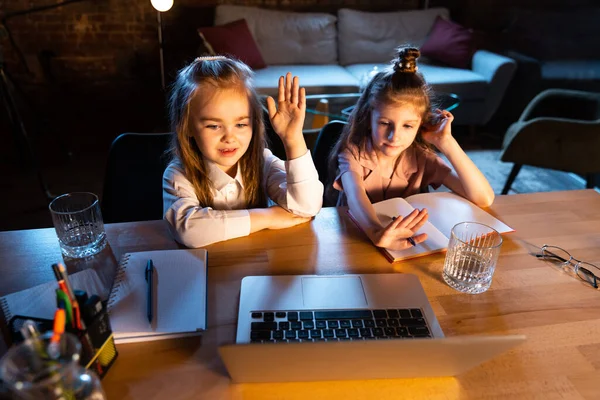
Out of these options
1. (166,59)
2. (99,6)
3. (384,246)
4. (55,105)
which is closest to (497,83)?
(166,59)

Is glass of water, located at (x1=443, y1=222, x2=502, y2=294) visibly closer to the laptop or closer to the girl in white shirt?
the laptop

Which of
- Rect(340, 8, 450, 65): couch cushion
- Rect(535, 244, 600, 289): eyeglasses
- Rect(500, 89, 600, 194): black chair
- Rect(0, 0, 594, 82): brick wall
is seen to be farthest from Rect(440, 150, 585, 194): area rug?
Rect(535, 244, 600, 289): eyeglasses

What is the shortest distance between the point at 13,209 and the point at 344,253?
99.0 inches

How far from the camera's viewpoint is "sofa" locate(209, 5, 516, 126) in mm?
3605

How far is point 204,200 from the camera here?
121 cm

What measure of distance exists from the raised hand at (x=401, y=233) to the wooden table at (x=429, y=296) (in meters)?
0.04

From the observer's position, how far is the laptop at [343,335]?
58 cm

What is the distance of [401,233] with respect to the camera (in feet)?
3.32

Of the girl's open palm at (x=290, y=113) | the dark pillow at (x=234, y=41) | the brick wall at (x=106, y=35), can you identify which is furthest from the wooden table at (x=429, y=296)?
the brick wall at (x=106, y=35)

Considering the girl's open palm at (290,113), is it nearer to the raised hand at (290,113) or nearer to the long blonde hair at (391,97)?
the raised hand at (290,113)

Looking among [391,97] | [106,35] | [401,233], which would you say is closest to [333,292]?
[401,233]

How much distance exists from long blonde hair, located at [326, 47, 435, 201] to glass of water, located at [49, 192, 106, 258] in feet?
2.42

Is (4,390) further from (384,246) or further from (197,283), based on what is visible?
(384,246)

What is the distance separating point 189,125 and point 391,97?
587 mm
